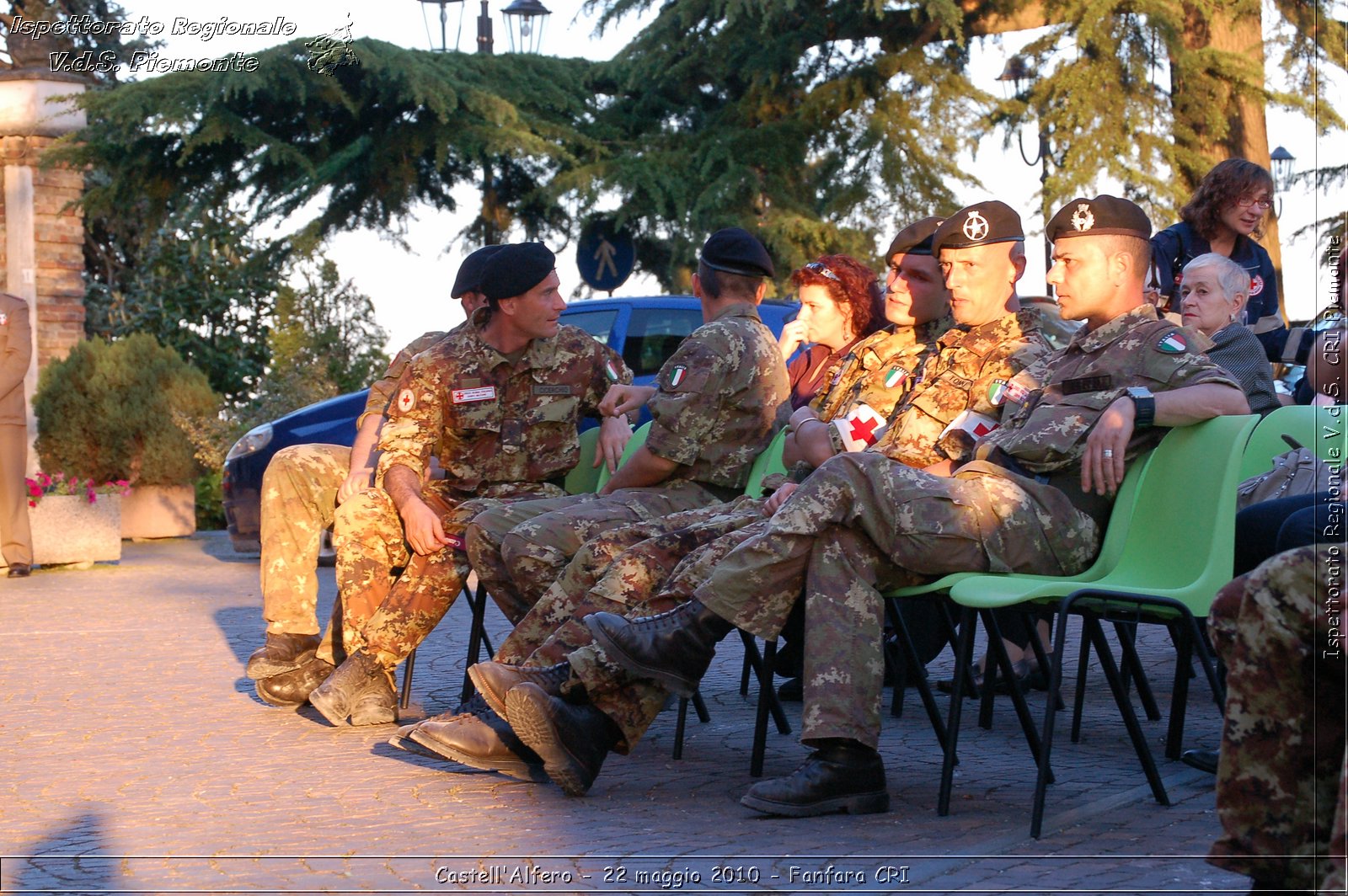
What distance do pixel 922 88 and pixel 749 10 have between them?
180 cm

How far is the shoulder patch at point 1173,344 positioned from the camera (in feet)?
13.7

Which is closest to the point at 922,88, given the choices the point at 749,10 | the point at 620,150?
the point at 749,10

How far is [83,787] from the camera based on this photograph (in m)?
4.56

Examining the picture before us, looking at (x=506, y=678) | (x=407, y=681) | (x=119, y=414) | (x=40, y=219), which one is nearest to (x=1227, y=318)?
(x=506, y=678)

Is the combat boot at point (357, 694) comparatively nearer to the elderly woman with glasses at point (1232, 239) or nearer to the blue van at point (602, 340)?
the elderly woman with glasses at point (1232, 239)

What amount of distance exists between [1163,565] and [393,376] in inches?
128

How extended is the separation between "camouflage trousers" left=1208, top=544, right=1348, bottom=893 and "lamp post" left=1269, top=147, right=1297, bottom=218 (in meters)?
10.3

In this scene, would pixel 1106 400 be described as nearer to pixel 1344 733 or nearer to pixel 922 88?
pixel 1344 733

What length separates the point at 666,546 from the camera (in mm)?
4695

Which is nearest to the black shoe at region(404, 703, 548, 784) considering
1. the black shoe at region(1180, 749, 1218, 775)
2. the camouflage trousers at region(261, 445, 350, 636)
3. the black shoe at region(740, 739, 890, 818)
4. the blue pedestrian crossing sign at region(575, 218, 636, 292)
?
the black shoe at region(740, 739, 890, 818)

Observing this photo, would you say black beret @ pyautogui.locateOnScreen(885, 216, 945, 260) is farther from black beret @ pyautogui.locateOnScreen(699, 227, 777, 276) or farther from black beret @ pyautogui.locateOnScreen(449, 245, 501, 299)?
black beret @ pyautogui.locateOnScreen(449, 245, 501, 299)

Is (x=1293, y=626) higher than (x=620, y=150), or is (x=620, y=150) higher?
(x=620, y=150)

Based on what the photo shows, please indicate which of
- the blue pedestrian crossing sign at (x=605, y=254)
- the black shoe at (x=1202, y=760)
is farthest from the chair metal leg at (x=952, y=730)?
the blue pedestrian crossing sign at (x=605, y=254)

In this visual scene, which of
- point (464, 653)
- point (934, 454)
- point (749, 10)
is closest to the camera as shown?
point (934, 454)
